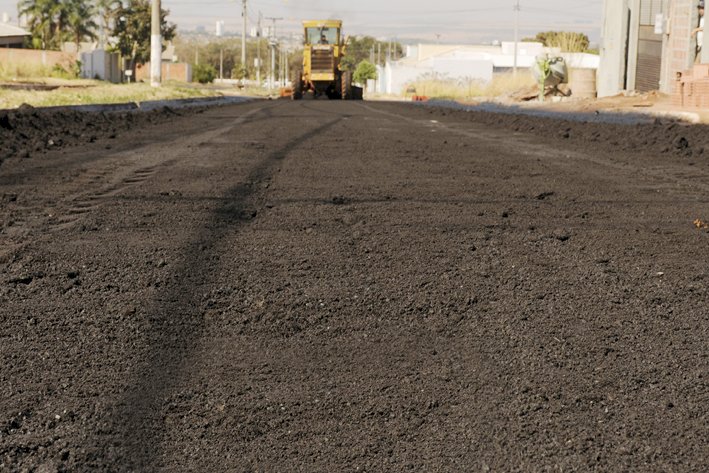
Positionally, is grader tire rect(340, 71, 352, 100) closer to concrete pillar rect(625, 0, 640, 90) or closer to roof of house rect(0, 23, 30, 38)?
concrete pillar rect(625, 0, 640, 90)

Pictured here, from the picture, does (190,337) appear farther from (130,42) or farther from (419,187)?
(130,42)

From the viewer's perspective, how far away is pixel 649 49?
105ft

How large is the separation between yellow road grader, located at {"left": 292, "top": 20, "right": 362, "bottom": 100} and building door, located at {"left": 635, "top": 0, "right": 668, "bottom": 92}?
50.3 feet

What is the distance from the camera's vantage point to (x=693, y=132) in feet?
50.2

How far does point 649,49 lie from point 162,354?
30814mm

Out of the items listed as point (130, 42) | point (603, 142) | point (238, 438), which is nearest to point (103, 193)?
point (238, 438)

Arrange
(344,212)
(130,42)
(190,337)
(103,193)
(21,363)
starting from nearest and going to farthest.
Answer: (21,363) < (190,337) < (344,212) < (103,193) < (130,42)

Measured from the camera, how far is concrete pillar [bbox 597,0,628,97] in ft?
110

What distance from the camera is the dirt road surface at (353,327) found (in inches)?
119

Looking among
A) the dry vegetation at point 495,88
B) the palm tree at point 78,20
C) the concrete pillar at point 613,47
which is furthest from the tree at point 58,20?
the concrete pillar at point 613,47

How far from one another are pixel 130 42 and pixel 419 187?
289ft

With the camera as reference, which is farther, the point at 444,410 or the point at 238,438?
the point at 444,410

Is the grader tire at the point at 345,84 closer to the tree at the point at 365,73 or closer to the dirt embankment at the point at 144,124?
the dirt embankment at the point at 144,124

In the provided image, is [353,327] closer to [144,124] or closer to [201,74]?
[144,124]
